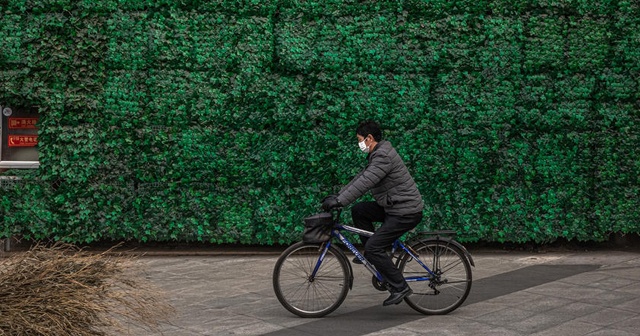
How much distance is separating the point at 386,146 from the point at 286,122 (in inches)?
120

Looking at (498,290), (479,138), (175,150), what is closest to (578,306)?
(498,290)

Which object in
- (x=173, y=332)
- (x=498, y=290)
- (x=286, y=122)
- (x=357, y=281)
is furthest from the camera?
(x=286, y=122)

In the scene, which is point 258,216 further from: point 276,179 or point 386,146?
point 386,146

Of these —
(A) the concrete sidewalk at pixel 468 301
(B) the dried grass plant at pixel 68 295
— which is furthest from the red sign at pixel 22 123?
(B) the dried grass plant at pixel 68 295

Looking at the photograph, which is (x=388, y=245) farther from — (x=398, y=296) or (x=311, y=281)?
(x=311, y=281)

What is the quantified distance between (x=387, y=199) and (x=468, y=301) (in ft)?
4.48

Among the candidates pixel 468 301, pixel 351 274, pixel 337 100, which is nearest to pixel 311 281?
pixel 351 274

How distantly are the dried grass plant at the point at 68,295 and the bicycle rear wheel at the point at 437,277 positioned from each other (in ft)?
8.45

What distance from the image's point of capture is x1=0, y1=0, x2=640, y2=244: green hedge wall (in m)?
10.3

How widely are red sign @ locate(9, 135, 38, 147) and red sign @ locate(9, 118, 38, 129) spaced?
0.38 feet

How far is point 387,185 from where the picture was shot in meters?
7.52

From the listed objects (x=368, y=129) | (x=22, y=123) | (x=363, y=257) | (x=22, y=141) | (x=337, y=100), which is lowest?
(x=363, y=257)

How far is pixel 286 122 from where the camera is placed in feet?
34.1

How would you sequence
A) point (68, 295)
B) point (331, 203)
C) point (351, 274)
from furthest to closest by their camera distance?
point (351, 274)
point (331, 203)
point (68, 295)
